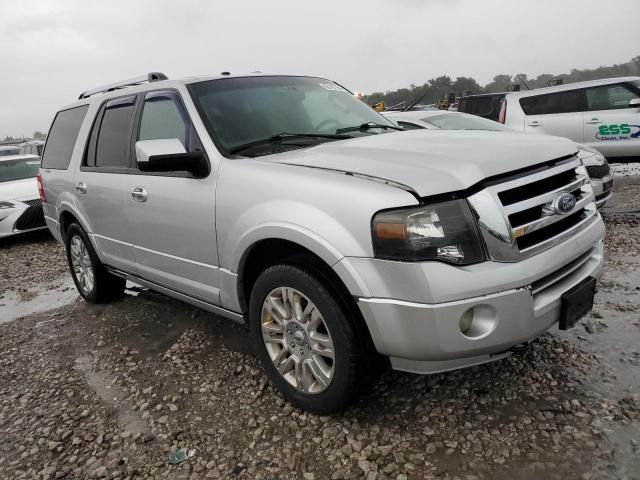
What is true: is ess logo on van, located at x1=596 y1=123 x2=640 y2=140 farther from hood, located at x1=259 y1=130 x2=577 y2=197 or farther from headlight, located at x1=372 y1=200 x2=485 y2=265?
headlight, located at x1=372 y1=200 x2=485 y2=265

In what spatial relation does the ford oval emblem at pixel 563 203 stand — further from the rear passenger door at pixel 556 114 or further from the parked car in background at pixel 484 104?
the parked car in background at pixel 484 104

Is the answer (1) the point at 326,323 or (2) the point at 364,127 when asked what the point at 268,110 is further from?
(1) the point at 326,323

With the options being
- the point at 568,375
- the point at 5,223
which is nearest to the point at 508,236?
the point at 568,375

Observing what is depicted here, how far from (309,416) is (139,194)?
1.79 m

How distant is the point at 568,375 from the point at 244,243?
1.85 m

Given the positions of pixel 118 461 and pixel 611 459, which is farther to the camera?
pixel 118 461

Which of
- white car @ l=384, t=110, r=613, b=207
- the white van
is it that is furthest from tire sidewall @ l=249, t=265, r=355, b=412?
the white van

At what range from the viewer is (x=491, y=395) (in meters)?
2.66

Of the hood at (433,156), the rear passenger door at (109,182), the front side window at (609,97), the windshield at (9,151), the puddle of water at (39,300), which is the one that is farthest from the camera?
the windshield at (9,151)

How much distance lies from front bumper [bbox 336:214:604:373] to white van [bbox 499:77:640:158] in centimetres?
733

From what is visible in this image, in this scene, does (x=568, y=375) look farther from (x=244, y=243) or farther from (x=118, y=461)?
(x=118, y=461)

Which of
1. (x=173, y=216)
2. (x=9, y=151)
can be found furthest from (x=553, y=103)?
(x=9, y=151)

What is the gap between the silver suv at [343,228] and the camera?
6.81ft

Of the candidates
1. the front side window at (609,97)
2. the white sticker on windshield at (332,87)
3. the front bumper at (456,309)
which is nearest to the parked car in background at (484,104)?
the front side window at (609,97)
